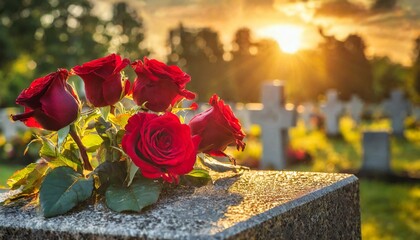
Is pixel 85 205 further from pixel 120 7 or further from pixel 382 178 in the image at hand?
pixel 120 7

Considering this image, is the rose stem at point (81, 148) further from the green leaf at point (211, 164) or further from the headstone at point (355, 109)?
the headstone at point (355, 109)

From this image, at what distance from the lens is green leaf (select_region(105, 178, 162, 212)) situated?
175 cm

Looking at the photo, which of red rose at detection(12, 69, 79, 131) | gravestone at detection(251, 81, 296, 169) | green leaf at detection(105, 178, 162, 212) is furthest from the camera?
gravestone at detection(251, 81, 296, 169)

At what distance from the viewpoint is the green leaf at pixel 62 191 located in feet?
5.87

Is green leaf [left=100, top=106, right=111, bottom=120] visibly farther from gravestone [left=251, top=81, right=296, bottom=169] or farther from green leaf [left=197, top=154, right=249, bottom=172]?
gravestone [left=251, top=81, right=296, bottom=169]

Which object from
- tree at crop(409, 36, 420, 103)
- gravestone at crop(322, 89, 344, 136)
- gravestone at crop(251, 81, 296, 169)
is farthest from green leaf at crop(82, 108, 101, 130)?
tree at crop(409, 36, 420, 103)

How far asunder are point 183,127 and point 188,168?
4.4 inches

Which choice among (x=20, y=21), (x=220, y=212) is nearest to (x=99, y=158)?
(x=220, y=212)

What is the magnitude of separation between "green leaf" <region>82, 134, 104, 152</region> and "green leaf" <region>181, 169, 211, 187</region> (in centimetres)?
27

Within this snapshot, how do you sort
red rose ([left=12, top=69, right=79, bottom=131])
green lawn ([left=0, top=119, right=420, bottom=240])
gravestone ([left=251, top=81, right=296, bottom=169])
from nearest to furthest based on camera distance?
1. red rose ([left=12, top=69, right=79, bottom=131])
2. green lawn ([left=0, top=119, right=420, bottom=240])
3. gravestone ([left=251, top=81, right=296, bottom=169])

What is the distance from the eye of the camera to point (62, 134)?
1.94 m

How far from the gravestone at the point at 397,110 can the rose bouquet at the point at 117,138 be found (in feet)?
50.9

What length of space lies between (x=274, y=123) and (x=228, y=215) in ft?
27.3

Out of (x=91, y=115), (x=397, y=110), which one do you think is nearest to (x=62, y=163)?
(x=91, y=115)
